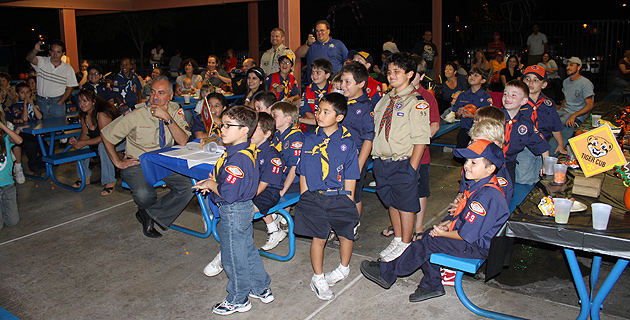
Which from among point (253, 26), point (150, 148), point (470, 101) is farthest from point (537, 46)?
point (150, 148)

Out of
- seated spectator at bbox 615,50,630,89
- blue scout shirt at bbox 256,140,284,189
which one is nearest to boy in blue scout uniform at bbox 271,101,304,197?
blue scout shirt at bbox 256,140,284,189

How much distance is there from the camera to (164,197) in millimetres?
5016

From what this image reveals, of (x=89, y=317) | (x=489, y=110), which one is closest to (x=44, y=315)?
(x=89, y=317)

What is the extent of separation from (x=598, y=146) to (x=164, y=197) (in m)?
3.89

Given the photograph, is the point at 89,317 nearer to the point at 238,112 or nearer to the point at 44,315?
the point at 44,315

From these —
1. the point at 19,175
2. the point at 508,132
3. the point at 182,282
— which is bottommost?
the point at 182,282

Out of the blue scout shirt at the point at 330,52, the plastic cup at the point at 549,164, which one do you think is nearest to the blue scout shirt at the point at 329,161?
the plastic cup at the point at 549,164

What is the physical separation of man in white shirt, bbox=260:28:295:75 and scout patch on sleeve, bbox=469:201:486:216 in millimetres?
4928

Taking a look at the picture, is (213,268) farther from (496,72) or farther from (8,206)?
(496,72)

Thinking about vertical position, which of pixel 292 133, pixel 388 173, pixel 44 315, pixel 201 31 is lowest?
pixel 44 315

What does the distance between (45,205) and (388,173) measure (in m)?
4.33

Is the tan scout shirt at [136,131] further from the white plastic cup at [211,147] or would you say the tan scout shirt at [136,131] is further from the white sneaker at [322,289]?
the white sneaker at [322,289]

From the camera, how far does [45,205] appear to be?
6.07 metres

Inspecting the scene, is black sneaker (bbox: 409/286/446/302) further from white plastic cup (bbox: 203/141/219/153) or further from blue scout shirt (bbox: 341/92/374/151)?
white plastic cup (bbox: 203/141/219/153)
